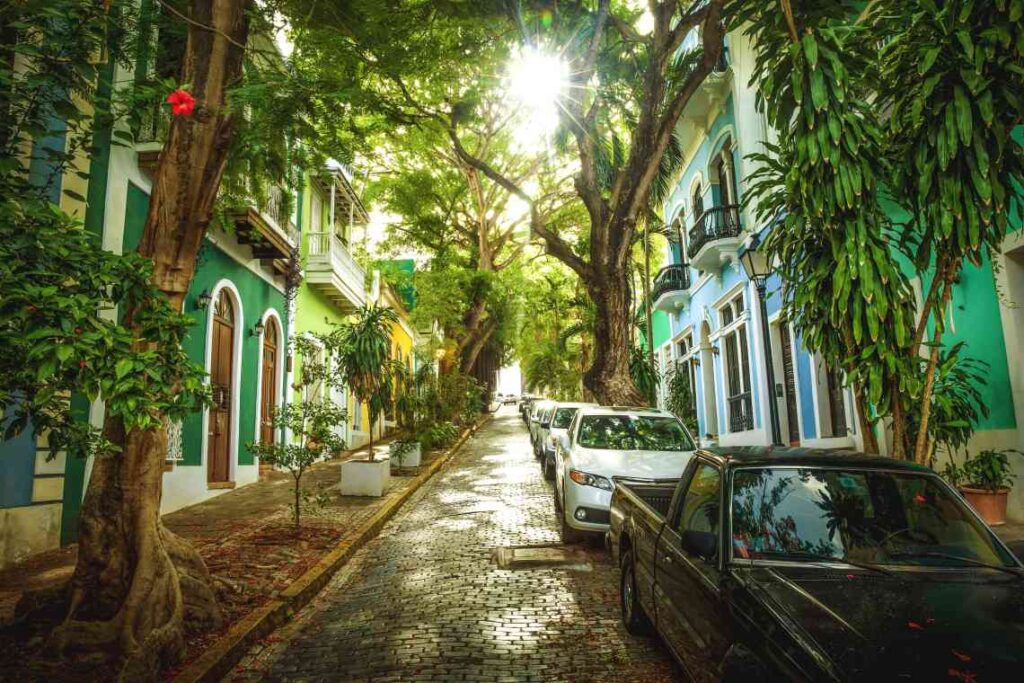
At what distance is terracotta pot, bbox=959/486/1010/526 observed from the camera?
709 cm

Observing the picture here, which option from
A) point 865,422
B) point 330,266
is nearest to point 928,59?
point 865,422

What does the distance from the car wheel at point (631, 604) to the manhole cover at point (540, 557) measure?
188 centimetres

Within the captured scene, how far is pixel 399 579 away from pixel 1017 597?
5155mm

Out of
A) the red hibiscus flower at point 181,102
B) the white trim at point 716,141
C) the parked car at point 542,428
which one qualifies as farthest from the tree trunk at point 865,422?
the white trim at point 716,141

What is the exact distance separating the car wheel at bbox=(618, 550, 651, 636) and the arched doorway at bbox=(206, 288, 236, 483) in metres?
9.25

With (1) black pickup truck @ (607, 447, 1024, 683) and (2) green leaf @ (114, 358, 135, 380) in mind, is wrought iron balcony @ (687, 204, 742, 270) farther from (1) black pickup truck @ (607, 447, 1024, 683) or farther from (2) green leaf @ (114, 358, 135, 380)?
(2) green leaf @ (114, 358, 135, 380)

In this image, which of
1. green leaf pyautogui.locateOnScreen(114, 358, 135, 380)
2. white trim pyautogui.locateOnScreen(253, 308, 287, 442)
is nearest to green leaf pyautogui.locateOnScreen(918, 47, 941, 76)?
green leaf pyautogui.locateOnScreen(114, 358, 135, 380)

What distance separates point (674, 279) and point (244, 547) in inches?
674

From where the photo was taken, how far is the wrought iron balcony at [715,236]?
15.4 metres

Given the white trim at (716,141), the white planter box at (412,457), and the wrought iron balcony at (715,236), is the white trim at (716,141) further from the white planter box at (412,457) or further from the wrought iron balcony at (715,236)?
the white planter box at (412,457)

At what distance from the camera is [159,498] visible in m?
4.76

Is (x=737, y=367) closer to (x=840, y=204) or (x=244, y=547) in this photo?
(x=840, y=204)

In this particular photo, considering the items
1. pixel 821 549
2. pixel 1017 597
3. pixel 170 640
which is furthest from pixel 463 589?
pixel 1017 597

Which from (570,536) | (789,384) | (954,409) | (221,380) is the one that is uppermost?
(221,380)
